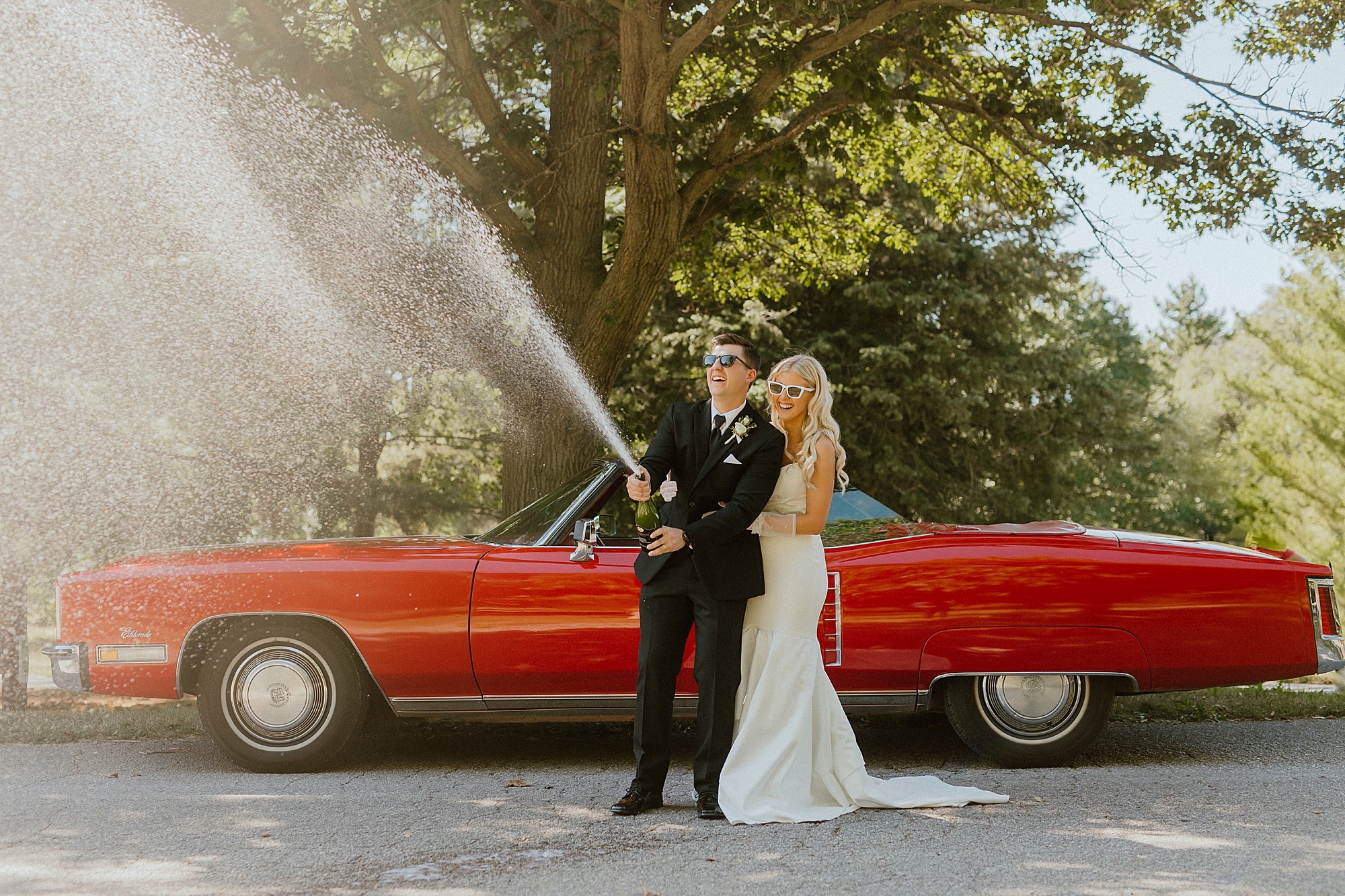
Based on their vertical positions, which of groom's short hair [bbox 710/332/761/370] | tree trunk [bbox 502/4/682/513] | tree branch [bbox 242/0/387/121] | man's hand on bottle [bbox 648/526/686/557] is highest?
tree branch [bbox 242/0/387/121]

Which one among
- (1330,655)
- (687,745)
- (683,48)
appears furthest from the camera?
(683,48)

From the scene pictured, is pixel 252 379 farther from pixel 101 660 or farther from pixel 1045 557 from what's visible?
pixel 1045 557

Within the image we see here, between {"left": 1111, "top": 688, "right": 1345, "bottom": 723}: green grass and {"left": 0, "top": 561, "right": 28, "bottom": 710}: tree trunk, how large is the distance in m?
8.48

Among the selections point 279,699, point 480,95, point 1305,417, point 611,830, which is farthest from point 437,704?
point 1305,417

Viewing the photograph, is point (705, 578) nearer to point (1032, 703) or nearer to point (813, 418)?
point (813, 418)

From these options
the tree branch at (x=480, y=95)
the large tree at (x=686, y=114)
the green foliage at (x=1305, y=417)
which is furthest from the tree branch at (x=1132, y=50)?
the green foliage at (x=1305, y=417)

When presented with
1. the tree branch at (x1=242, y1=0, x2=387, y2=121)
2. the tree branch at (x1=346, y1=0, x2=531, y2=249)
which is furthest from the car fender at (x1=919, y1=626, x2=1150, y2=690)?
the tree branch at (x1=242, y1=0, x2=387, y2=121)

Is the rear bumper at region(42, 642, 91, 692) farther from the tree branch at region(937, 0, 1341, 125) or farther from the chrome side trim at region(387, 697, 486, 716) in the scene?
the tree branch at region(937, 0, 1341, 125)

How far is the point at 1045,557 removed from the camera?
5.64 m

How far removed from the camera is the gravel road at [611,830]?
3846 millimetres

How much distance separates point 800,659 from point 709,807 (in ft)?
2.31

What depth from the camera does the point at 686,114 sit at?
10.5 meters

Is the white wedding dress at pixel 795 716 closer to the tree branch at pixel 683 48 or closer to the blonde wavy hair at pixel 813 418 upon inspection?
Result: the blonde wavy hair at pixel 813 418

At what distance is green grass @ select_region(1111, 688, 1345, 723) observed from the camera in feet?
23.5
